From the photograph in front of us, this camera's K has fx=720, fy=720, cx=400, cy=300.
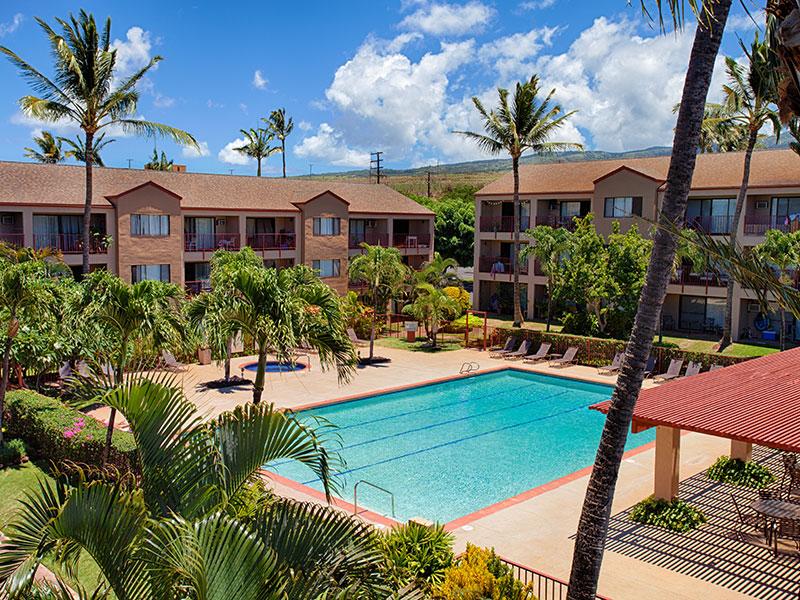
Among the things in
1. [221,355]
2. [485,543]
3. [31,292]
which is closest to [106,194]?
[31,292]

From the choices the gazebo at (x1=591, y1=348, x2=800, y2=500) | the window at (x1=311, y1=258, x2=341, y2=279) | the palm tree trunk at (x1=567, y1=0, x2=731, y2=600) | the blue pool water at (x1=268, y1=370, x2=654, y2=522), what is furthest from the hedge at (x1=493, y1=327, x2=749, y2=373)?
the palm tree trunk at (x1=567, y1=0, x2=731, y2=600)

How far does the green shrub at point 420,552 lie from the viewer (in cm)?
1002

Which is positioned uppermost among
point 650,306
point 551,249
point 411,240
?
point 411,240

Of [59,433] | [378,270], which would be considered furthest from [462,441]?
[378,270]

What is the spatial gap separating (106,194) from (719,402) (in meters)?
30.2

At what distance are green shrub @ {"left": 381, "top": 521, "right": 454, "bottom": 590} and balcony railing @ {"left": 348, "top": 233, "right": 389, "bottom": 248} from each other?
3500 cm

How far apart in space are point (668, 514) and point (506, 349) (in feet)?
66.4

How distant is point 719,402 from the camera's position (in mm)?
13289

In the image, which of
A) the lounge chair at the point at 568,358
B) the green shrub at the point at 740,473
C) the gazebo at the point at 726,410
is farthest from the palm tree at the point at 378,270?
the gazebo at the point at 726,410

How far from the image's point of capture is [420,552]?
10.4 m

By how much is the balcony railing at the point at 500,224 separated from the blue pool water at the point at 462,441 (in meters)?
16.7

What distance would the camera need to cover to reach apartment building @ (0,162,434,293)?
110 feet

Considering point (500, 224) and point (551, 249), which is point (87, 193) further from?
point (500, 224)

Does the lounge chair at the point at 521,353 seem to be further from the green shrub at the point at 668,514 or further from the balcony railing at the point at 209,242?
the green shrub at the point at 668,514
